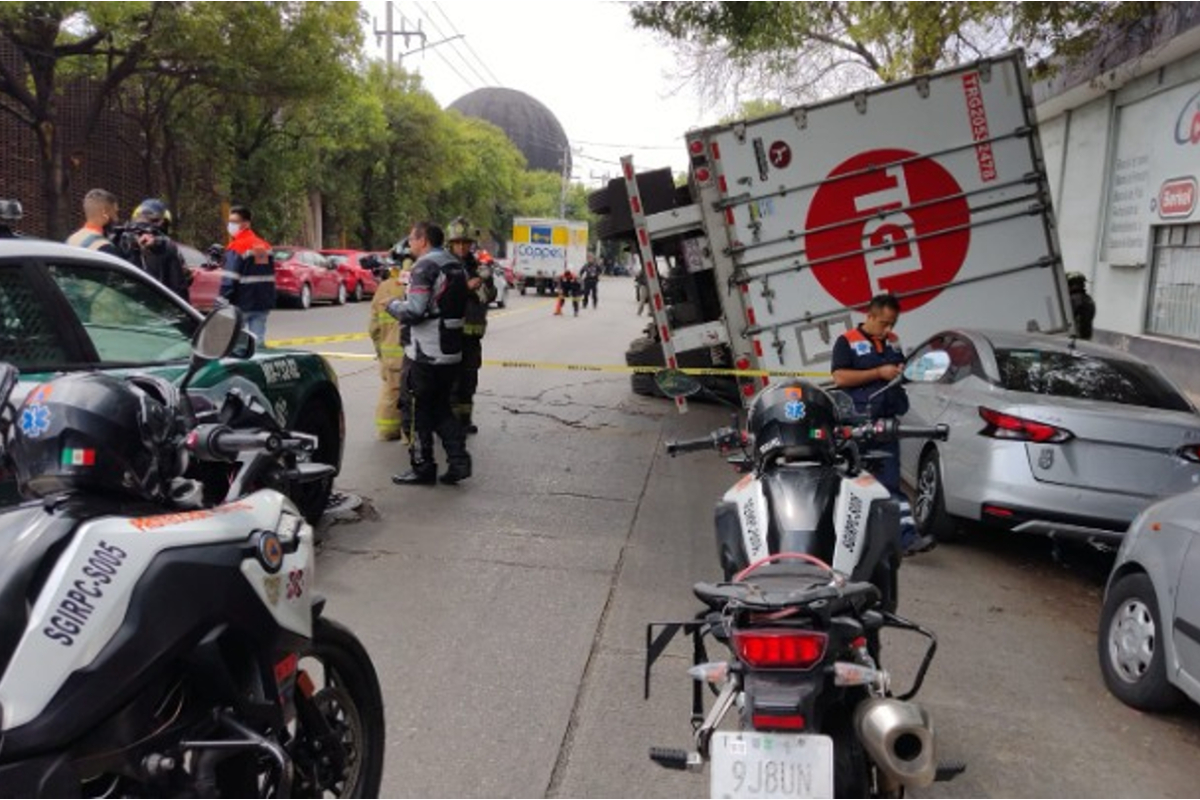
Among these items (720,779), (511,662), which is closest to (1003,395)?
(511,662)

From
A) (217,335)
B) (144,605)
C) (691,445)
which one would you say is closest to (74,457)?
(144,605)

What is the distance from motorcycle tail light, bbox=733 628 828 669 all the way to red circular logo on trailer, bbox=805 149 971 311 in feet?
22.2

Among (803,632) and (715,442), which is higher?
(715,442)

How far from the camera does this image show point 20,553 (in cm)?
Result: 193

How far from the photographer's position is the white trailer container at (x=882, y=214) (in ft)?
28.5

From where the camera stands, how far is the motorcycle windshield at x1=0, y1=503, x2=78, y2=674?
1.87 meters

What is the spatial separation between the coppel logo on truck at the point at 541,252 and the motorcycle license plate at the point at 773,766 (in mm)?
44160

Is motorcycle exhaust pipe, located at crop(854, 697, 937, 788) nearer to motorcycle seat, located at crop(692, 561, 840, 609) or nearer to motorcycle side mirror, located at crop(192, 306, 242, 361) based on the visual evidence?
motorcycle seat, located at crop(692, 561, 840, 609)

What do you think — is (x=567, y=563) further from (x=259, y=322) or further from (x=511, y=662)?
(x=259, y=322)

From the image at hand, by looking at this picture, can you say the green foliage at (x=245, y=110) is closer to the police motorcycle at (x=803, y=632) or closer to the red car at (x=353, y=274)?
the red car at (x=353, y=274)

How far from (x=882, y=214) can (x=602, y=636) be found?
5361mm

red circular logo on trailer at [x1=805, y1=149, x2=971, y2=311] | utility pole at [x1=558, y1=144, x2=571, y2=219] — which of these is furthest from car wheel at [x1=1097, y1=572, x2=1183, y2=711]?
utility pole at [x1=558, y1=144, x2=571, y2=219]

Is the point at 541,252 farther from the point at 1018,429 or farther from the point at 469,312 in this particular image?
the point at 1018,429

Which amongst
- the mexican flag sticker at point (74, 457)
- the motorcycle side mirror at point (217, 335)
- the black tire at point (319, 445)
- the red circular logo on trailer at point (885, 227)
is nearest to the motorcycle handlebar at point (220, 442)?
the motorcycle side mirror at point (217, 335)
